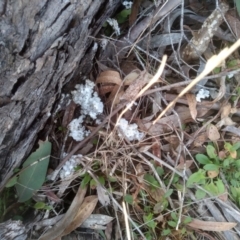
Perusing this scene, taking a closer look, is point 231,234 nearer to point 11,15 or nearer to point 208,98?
point 208,98

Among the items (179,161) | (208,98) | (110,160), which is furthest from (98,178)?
(208,98)

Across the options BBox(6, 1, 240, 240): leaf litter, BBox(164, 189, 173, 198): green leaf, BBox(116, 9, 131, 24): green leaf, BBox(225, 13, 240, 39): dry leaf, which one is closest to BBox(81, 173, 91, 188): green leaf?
BBox(6, 1, 240, 240): leaf litter

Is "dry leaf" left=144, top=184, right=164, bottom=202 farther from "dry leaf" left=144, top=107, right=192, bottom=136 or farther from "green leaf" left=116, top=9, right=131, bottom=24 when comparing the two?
"green leaf" left=116, top=9, right=131, bottom=24

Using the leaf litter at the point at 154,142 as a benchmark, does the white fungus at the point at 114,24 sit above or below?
above

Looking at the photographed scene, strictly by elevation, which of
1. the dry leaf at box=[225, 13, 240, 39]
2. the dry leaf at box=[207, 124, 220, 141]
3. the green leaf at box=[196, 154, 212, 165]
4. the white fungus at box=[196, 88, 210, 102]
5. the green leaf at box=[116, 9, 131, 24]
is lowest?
the green leaf at box=[196, 154, 212, 165]

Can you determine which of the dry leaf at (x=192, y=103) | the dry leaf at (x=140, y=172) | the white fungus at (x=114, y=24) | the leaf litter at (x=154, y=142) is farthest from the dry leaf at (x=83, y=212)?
the white fungus at (x=114, y=24)

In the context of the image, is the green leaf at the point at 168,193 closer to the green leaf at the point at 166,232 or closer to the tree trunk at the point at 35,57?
the green leaf at the point at 166,232

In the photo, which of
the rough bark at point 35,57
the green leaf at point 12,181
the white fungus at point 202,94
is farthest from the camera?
the white fungus at point 202,94
